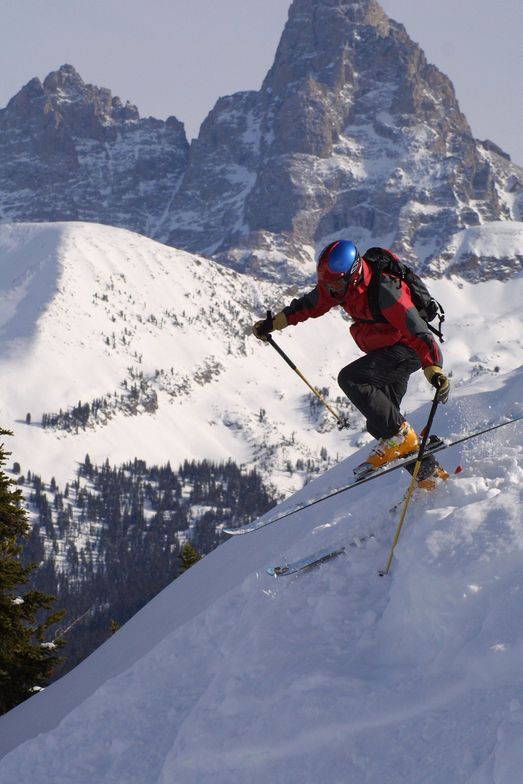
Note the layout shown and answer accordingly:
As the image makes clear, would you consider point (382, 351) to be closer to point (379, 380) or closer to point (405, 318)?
point (379, 380)

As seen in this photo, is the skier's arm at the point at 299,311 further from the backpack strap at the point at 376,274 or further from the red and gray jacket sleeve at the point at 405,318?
the red and gray jacket sleeve at the point at 405,318

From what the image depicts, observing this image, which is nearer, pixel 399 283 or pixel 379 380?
pixel 399 283

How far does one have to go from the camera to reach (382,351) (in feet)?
29.8

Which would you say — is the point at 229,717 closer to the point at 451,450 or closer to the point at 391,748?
the point at 391,748

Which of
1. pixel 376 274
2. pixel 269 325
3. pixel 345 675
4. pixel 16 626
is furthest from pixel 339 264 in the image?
pixel 16 626

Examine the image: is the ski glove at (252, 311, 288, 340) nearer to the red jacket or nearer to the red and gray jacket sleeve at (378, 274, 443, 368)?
the red jacket

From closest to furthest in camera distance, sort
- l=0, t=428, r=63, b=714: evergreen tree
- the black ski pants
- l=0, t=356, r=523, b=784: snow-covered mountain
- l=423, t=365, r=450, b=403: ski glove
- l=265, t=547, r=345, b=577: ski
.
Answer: l=0, t=356, r=523, b=784: snow-covered mountain < l=265, t=547, r=345, b=577: ski < l=423, t=365, r=450, b=403: ski glove < the black ski pants < l=0, t=428, r=63, b=714: evergreen tree

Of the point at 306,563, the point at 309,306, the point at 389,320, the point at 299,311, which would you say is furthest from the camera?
the point at 299,311

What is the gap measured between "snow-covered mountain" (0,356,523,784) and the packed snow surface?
13 millimetres

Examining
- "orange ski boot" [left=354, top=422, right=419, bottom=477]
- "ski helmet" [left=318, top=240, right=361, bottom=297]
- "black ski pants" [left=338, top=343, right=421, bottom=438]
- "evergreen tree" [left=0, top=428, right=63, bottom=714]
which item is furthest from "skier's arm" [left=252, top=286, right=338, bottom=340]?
"evergreen tree" [left=0, top=428, right=63, bottom=714]

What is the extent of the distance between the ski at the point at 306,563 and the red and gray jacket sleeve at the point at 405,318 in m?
2.27

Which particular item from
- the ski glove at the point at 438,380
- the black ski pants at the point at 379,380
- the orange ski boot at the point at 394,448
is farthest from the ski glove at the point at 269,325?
the ski glove at the point at 438,380

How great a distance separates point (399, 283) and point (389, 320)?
42cm

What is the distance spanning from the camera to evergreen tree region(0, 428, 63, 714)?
14562mm
